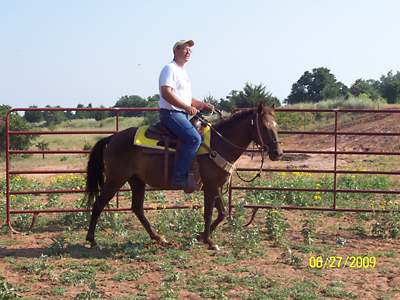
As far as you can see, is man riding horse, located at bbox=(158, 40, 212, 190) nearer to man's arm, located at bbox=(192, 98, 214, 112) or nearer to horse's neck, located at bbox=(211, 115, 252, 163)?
man's arm, located at bbox=(192, 98, 214, 112)

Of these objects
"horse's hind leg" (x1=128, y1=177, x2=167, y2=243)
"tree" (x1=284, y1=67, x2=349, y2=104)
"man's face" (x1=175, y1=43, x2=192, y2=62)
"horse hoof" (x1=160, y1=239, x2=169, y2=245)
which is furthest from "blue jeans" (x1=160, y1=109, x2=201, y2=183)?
"tree" (x1=284, y1=67, x2=349, y2=104)

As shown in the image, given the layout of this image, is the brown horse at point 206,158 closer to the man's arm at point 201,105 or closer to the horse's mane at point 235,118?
the horse's mane at point 235,118

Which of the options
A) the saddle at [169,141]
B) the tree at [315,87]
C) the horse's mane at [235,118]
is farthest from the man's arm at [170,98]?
the tree at [315,87]

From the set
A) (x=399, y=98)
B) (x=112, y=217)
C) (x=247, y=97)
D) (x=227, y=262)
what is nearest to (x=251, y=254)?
(x=227, y=262)

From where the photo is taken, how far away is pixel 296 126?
27.1 meters

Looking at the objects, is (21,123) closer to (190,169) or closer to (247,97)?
(247,97)

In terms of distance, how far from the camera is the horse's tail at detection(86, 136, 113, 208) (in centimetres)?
559

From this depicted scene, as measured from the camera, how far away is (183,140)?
5.07 m

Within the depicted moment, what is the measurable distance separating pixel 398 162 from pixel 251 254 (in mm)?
11778

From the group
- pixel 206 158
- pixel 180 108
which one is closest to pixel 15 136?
pixel 180 108

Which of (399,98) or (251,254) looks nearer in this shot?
(251,254)

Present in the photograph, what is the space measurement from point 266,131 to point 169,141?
4.19 ft

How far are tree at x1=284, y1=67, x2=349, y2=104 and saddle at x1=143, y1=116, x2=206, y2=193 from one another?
47.4 meters

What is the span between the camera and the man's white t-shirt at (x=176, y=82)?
16.4ft
